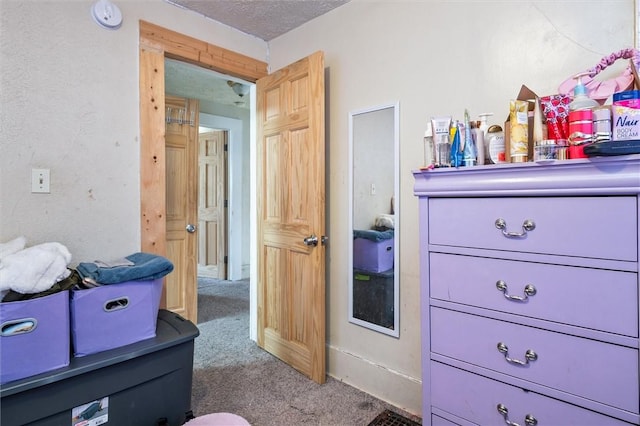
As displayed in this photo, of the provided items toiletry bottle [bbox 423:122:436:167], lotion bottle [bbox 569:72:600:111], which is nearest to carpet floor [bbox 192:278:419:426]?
toiletry bottle [bbox 423:122:436:167]

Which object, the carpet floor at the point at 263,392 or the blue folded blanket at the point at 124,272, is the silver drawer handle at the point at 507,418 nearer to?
the carpet floor at the point at 263,392

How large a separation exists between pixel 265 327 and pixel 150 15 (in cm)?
230

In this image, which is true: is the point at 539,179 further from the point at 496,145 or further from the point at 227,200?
the point at 227,200

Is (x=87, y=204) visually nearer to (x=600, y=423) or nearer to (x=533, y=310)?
(x=533, y=310)

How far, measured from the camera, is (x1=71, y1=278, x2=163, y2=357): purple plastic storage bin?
4.53 feet

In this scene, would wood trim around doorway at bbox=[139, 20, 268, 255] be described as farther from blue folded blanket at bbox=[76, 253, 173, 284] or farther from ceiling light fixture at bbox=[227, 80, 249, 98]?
ceiling light fixture at bbox=[227, 80, 249, 98]

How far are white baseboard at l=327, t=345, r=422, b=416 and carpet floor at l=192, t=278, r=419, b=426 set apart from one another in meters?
0.05

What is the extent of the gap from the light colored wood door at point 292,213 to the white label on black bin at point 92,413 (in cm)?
120

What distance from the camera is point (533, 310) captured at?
1043 mm

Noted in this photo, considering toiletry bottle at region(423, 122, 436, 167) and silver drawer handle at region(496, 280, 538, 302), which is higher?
toiletry bottle at region(423, 122, 436, 167)

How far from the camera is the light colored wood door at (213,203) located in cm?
504

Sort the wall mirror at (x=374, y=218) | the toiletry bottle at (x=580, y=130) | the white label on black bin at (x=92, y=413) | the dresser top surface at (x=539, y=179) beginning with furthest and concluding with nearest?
the wall mirror at (x=374, y=218), the white label on black bin at (x=92, y=413), the toiletry bottle at (x=580, y=130), the dresser top surface at (x=539, y=179)

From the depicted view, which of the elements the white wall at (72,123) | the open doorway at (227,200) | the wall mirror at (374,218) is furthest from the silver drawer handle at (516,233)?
the open doorway at (227,200)

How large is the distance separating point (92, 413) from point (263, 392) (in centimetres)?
100
